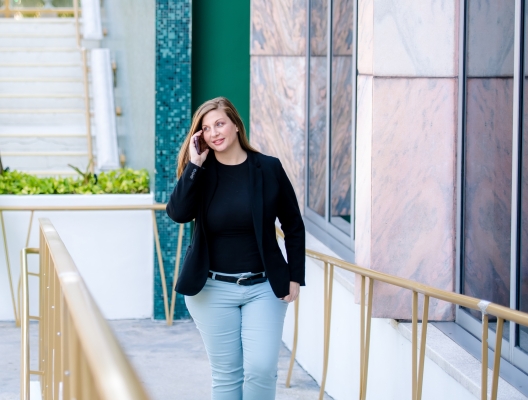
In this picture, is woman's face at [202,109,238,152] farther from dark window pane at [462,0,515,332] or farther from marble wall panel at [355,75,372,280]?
dark window pane at [462,0,515,332]

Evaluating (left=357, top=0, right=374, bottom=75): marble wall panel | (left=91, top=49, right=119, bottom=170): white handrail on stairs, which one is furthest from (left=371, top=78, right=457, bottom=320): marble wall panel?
(left=91, top=49, right=119, bottom=170): white handrail on stairs

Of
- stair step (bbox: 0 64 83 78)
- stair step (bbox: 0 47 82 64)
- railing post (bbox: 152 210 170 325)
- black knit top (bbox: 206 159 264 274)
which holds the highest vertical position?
stair step (bbox: 0 47 82 64)

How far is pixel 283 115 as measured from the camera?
6.82 meters

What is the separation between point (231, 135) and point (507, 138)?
1.15 m

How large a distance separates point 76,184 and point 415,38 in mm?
4235

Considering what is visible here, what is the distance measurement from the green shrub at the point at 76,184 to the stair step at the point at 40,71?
366 centimetres

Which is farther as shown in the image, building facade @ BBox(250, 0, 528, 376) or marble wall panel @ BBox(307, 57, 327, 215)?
marble wall panel @ BBox(307, 57, 327, 215)

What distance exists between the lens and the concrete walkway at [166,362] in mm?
5488

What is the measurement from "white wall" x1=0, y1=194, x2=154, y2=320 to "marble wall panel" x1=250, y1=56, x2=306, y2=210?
1.20 m

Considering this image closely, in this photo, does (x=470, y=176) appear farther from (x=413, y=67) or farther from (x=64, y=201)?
(x=64, y=201)

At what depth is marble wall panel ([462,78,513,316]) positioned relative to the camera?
370 cm

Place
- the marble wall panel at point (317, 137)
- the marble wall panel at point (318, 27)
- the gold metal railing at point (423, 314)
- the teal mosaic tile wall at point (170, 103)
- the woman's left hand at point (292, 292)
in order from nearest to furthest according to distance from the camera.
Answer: the gold metal railing at point (423, 314) → the woman's left hand at point (292, 292) → the marble wall panel at point (318, 27) → the marble wall panel at point (317, 137) → the teal mosaic tile wall at point (170, 103)

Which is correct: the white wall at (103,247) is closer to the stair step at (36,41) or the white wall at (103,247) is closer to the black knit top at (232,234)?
the black knit top at (232,234)

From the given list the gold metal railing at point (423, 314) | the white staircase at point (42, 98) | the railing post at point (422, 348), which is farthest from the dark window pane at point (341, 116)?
the white staircase at point (42, 98)
